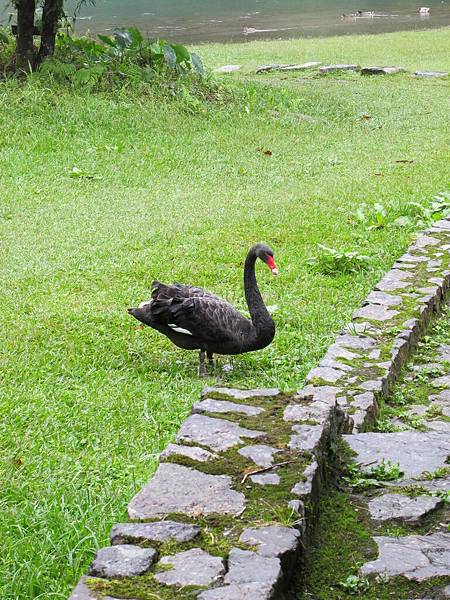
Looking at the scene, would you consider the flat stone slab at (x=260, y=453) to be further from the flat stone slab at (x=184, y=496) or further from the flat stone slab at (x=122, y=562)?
the flat stone slab at (x=122, y=562)

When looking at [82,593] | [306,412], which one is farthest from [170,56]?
[82,593]

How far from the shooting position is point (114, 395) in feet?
15.8

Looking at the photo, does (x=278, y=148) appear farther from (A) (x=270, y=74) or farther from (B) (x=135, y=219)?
(A) (x=270, y=74)

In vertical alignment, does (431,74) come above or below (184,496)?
above

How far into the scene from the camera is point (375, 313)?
5.67 metres

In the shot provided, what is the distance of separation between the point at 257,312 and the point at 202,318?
34 cm

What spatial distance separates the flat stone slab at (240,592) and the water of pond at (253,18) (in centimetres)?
2625

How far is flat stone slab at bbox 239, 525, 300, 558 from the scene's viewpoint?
8.33ft

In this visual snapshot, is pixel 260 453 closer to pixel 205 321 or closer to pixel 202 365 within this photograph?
pixel 205 321

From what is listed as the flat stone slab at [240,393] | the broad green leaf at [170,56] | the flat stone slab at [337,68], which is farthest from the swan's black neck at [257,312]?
the flat stone slab at [337,68]

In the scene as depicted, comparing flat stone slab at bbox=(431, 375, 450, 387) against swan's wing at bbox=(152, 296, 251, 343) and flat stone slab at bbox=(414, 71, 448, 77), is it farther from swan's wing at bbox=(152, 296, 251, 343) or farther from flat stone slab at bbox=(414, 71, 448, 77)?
flat stone slab at bbox=(414, 71, 448, 77)

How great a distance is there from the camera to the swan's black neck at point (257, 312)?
5.23 m

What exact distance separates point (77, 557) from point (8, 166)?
779 cm

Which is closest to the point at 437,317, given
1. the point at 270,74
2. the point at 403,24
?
the point at 270,74
